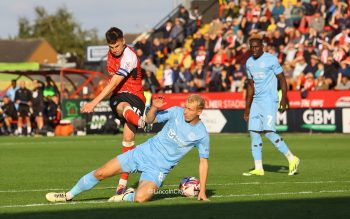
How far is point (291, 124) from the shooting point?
3419cm

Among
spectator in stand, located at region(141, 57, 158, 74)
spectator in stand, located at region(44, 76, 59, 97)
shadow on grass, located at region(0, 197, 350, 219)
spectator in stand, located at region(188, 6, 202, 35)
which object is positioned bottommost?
shadow on grass, located at region(0, 197, 350, 219)

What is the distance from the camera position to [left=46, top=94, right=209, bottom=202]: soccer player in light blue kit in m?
12.6

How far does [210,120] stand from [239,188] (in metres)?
20.9

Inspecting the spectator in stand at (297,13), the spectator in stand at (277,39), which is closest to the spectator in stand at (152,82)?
the spectator in stand at (277,39)

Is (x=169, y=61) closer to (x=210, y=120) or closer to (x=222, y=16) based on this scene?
(x=222, y=16)

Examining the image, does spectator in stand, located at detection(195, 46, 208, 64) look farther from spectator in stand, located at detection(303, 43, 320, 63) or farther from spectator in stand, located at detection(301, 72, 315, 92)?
spectator in stand, located at detection(301, 72, 315, 92)

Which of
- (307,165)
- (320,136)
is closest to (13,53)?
(320,136)

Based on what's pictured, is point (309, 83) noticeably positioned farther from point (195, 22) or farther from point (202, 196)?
point (202, 196)

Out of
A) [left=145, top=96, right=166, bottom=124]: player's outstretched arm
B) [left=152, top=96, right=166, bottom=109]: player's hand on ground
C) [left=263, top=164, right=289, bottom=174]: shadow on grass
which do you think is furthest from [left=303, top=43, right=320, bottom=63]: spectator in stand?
[left=152, top=96, right=166, bottom=109]: player's hand on ground

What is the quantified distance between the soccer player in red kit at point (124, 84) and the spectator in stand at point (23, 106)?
24303 mm

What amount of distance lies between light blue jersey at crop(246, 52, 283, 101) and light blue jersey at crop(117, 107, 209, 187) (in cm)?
514

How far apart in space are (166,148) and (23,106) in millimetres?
27027

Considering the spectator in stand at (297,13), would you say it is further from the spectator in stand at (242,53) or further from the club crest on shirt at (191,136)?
the club crest on shirt at (191,136)

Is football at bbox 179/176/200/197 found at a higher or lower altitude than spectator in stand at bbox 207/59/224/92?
lower
